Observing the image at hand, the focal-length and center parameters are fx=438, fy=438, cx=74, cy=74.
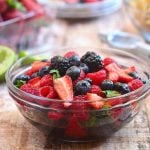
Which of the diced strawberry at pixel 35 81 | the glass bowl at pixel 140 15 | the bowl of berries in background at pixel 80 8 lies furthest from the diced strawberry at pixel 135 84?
the bowl of berries in background at pixel 80 8

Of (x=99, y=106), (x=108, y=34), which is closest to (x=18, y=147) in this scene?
(x=99, y=106)

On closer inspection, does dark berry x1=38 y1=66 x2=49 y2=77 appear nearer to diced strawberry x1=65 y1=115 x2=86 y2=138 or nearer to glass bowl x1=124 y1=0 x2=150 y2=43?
diced strawberry x1=65 y1=115 x2=86 y2=138

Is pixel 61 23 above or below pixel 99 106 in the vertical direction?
Answer: below

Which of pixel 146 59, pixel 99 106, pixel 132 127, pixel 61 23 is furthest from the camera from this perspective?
pixel 61 23

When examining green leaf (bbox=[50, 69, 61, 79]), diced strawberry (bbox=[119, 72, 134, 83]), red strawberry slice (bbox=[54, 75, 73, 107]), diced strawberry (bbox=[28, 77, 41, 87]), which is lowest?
diced strawberry (bbox=[119, 72, 134, 83])

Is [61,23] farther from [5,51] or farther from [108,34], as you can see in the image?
[5,51]

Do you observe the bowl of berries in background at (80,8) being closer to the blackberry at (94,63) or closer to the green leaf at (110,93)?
the blackberry at (94,63)

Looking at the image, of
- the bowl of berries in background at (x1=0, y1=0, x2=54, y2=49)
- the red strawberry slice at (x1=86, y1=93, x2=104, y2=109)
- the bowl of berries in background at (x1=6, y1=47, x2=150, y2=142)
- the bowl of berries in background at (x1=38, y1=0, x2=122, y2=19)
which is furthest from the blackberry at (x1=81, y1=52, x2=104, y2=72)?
the bowl of berries in background at (x1=38, y1=0, x2=122, y2=19)
